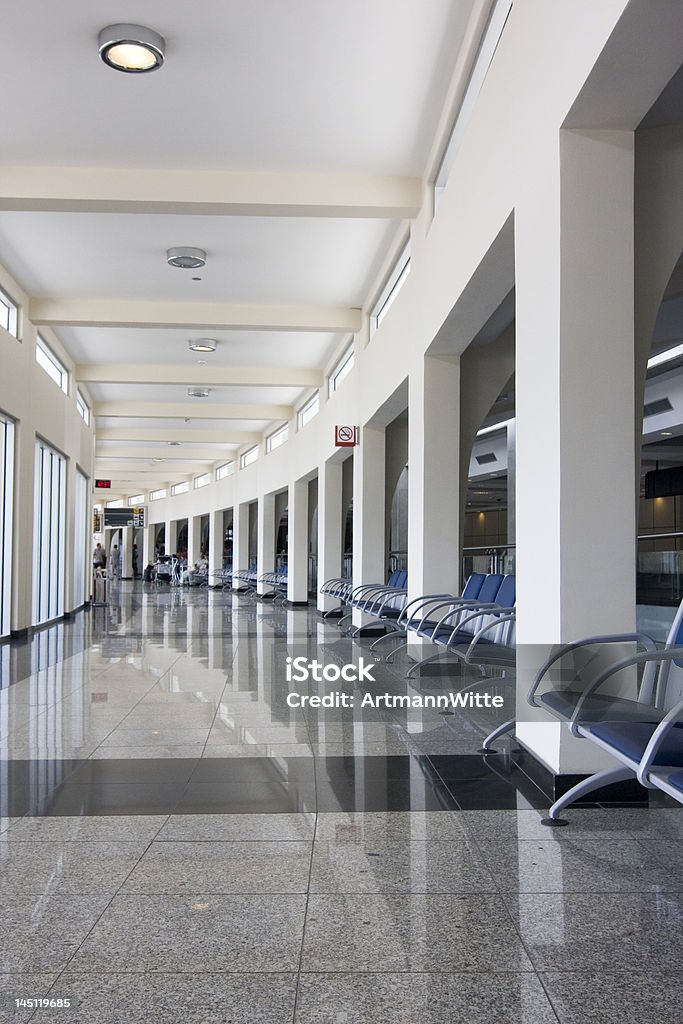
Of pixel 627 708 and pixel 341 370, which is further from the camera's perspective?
pixel 341 370

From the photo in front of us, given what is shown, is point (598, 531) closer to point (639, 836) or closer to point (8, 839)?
Result: point (639, 836)

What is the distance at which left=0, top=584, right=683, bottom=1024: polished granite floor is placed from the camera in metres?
2.02

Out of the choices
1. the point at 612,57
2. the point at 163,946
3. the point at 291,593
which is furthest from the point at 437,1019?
the point at 291,593

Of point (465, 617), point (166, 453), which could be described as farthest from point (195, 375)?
point (166, 453)

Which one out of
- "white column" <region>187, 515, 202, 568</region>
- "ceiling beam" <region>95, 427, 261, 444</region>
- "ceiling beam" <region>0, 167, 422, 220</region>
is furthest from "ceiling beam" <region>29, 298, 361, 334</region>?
"white column" <region>187, 515, 202, 568</region>

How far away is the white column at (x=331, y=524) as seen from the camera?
49.2ft

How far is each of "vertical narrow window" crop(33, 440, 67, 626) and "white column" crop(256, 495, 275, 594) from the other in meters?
7.93

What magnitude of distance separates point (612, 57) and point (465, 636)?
361 cm

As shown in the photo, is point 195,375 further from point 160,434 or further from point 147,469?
point 147,469

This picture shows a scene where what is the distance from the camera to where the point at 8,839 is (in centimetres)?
312

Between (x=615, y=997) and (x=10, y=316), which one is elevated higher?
(x=10, y=316)

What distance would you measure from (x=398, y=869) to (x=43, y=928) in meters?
1.05

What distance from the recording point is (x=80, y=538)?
18.2 m

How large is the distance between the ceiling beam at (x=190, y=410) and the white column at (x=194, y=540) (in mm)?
15409
